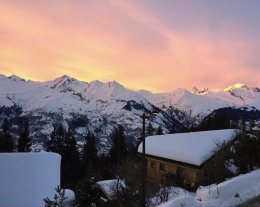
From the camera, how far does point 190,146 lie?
35.7 metres

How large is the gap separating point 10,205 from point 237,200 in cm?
1799

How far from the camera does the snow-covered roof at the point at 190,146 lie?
3344cm

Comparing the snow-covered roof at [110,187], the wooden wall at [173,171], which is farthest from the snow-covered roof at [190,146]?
the snow-covered roof at [110,187]

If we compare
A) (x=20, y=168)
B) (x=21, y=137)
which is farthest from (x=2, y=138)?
(x=20, y=168)

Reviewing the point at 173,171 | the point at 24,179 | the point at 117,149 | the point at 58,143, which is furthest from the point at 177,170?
the point at 58,143

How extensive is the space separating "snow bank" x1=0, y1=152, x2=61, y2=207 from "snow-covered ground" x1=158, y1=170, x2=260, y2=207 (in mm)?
15915

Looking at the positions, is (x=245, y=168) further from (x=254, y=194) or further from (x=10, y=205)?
(x=10, y=205)

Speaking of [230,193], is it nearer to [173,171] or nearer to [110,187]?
[110,187]

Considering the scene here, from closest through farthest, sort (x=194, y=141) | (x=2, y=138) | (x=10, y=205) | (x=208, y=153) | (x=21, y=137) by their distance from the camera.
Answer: (x=10, y=205), (x=208, y=153), (x=194, y=141), (x=2, y=138), (x=21, y=137)

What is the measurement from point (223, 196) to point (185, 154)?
68.2 feet

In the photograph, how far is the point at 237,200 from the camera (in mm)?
13602

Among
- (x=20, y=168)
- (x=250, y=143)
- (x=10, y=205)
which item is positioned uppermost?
(x=250, y=143)

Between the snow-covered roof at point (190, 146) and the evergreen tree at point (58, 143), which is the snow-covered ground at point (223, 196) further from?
the evergreen tree at point (58, 143)

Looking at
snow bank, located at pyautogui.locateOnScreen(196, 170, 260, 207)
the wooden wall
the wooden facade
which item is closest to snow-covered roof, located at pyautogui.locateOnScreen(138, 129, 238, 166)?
the wooden facade
